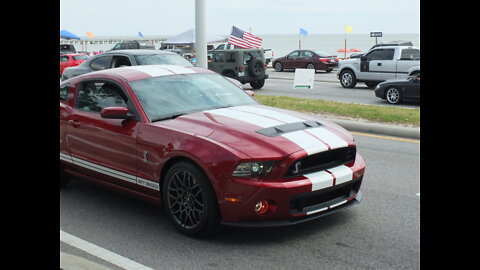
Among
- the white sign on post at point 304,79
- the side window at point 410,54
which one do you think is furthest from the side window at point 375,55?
the white sign on post at point 304,79

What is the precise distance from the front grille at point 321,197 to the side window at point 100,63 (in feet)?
38.1

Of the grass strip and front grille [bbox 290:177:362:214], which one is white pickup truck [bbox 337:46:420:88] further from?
front grille [bbox 290:177:362:214]

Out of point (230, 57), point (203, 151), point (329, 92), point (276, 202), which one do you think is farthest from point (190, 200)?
point (230, 57)

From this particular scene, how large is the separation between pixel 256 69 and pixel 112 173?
56.9 ft

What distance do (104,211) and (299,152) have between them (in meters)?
2.41

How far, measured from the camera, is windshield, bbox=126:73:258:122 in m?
5.92

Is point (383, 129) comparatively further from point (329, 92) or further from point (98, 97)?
point (329, 92)

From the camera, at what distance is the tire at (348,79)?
75.6 ft

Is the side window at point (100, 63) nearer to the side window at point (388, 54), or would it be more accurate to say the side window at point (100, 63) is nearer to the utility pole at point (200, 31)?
the utility pole at point (200, 31)

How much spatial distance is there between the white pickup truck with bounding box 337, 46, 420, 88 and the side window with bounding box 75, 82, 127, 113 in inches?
613
